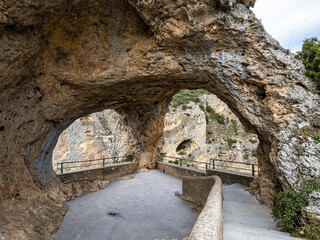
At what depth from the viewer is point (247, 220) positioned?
15.2ft

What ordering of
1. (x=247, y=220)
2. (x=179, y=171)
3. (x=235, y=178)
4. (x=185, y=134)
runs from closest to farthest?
(x=247, y=220)
(x=235, y=178)
(x=179, y=171)
(x=185, y=134)

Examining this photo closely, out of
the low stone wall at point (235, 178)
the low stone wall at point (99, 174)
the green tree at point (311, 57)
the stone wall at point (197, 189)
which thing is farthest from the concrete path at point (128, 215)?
the green tree at point (311, 57)

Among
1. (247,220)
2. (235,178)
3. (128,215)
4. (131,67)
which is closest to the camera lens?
(247,220)

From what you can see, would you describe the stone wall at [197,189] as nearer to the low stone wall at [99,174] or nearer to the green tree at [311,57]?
the green tree at [311,57]

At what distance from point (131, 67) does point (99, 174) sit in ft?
22.9

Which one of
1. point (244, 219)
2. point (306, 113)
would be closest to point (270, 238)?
point (244, 219)

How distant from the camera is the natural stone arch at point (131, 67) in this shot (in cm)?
553

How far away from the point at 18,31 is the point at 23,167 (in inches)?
180

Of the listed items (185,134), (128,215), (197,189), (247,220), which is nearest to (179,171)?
(197,189)

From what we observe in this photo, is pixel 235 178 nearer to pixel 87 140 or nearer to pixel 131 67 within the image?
pixel 131 67

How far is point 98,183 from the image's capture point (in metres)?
10.5

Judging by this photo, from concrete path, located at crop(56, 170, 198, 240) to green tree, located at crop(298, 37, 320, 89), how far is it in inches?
240

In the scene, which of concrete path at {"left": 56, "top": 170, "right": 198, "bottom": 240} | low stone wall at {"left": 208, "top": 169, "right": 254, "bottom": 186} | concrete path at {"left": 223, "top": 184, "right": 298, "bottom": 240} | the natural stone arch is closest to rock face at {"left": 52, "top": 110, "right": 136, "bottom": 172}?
concrete path at {"left": 56, "top": 170, "right": 198, "bottom": 240}

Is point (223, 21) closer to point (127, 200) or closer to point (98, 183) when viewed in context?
point (127, 200)
